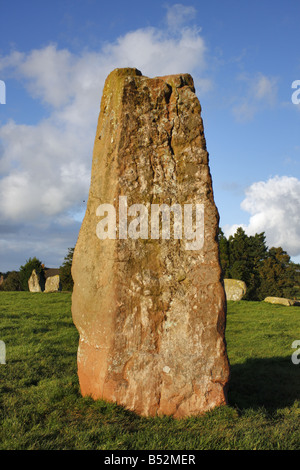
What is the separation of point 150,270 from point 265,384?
160 inches

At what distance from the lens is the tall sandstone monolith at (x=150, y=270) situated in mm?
6000

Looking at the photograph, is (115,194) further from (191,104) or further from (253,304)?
(253,304)

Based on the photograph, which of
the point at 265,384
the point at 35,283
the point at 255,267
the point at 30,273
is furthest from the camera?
the point at 255,267

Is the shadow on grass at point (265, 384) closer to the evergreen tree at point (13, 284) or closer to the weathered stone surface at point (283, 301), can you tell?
the weathered stone surface at point (283, 301)

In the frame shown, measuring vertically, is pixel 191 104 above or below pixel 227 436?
above

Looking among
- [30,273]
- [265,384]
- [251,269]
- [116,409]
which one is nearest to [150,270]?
[116,409]

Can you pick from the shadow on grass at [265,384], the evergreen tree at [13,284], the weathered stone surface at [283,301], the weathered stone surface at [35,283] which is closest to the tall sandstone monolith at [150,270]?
the shadow on grass at [265,384]

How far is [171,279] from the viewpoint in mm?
6273

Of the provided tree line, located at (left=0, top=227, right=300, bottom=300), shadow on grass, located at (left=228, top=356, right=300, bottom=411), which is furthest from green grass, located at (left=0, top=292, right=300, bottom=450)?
tree line, located at (left=0, top=227, right=300, bottom=300)

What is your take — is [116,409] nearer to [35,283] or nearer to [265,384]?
[265,384]

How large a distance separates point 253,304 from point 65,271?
934 inches

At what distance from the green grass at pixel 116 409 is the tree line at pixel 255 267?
27.7m

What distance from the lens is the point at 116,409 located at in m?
5.72
